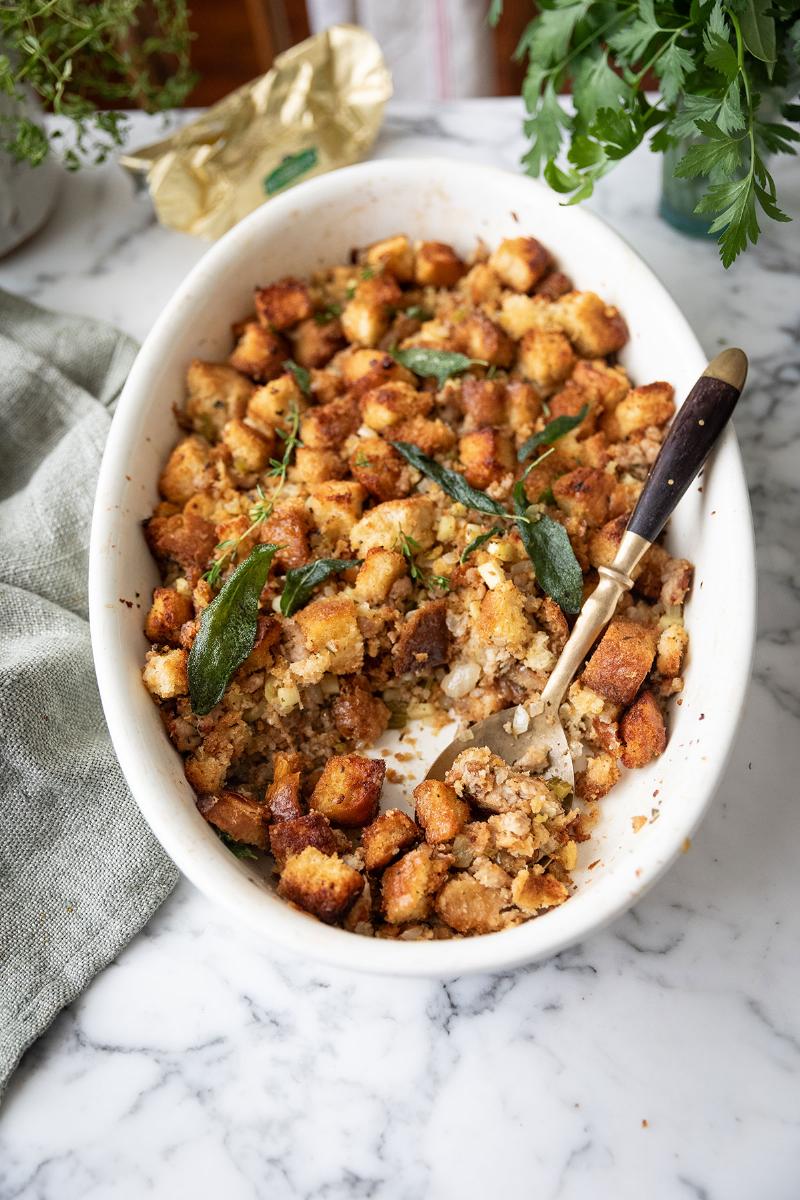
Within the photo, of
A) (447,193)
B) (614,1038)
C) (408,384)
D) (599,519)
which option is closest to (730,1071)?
(614,1038)

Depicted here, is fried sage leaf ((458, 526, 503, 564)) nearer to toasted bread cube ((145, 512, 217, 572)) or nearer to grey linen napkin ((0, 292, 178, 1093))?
toasted bread cube ((145, 512, 217, 572))

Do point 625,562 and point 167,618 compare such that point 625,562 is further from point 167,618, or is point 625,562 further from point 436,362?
point 167,618

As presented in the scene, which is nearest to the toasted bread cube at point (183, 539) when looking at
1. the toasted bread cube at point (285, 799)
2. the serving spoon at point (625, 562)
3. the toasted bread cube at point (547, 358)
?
the toasted bread cube at point (285, 799)

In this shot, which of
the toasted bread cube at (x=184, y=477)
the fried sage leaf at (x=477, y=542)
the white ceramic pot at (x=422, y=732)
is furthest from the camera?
the toasted bread cube at (x=184, y=477)

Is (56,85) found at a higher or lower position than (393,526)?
higher

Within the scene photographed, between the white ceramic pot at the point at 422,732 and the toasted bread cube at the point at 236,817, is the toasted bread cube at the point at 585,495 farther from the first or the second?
the toasted bread cube at the point at 236,817

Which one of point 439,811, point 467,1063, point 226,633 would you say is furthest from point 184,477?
point 467,1063

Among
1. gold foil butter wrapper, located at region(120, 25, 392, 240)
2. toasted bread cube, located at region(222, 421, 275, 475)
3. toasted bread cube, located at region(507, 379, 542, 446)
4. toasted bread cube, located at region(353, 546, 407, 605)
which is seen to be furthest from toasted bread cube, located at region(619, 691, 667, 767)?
gold foil butter wrapper, located at region(120, 25, 392, 240)
